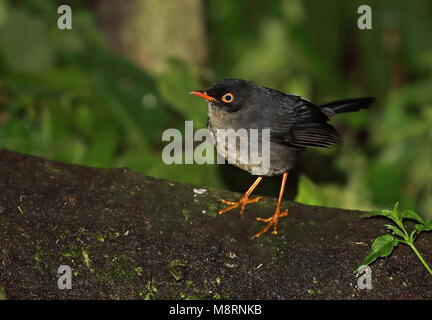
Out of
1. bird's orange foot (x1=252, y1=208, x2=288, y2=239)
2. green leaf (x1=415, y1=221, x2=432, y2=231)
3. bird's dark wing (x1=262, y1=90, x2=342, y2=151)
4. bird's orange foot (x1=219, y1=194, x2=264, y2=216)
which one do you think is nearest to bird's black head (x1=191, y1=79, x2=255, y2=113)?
bird's dark wing (x1=262, y1=90, x2=342, y2=151)

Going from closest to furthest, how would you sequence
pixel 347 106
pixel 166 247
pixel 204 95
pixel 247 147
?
1. pixel 166 247
2. pixel 247 147
3. pixel 204 95
4. pixel 347 106

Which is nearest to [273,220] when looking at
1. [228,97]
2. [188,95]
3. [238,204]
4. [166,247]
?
[238,204]

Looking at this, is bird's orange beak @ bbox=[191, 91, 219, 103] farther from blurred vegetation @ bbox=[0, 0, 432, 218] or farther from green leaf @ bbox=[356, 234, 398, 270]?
green leaf @ bbox=[356, 234, 398, 270]

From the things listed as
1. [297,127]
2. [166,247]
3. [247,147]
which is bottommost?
[166,247]

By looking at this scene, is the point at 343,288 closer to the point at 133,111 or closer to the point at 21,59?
the point at 133,111

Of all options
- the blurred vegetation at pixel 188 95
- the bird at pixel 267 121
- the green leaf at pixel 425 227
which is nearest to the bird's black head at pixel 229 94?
the bird at pixel 267 121

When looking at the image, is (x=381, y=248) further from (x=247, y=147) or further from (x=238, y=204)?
(x=247, y=147)

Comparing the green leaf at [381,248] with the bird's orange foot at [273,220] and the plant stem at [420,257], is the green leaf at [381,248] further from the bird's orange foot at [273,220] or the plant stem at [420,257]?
the bird's orange foot at [273,220]
